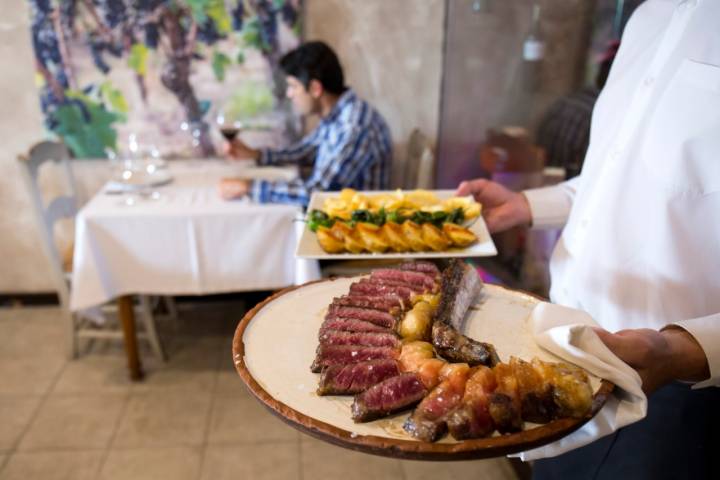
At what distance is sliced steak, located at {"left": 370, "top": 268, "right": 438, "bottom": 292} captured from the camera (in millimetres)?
1229

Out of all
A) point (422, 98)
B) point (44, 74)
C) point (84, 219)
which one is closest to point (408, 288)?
point (84, 219)

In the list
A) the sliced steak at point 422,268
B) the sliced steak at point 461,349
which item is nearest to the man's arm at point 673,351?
the sliced steak at point 461,349

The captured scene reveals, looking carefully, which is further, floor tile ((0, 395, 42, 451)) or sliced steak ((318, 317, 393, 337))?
floor tile ((0, 395, 42, 451))

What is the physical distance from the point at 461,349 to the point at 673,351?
14.1 inches

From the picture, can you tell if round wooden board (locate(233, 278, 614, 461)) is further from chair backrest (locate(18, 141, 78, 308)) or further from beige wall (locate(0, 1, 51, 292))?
beige wall (locate(0, 1, 51, 292))

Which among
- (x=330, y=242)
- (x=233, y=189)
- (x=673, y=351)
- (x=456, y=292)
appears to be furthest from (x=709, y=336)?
(x=233, y=189)

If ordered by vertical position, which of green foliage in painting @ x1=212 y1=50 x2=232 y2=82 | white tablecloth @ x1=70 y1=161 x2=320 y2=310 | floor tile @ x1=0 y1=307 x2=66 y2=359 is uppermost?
green foliage in painting @ x1=212 y1=50 x2=232 y2=82

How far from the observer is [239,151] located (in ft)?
10.7

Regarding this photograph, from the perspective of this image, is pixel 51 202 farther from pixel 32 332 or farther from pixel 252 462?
pixel 252 462

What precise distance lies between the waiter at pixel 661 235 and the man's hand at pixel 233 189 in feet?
5.90

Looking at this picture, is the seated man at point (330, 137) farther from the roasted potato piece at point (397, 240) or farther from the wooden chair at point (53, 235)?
the roasted potato piece at point (397, 240)

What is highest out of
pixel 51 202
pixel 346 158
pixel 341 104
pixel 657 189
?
pixel 657 189

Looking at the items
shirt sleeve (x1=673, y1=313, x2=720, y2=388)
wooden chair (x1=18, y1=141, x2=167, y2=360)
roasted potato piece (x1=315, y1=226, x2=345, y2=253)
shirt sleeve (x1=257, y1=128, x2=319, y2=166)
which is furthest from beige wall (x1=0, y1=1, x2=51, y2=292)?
shirt sleeve (x1=673, y1=313, x2=720, y2=388)

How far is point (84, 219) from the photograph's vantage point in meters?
2.61
